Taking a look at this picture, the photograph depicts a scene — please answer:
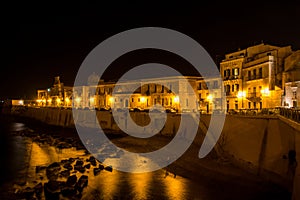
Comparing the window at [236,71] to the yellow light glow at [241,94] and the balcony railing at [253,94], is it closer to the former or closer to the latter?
the yellow light glow at [241,94]

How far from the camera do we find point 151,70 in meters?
73.6

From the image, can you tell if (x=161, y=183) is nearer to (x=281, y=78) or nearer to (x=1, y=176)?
(x=1, y=176)

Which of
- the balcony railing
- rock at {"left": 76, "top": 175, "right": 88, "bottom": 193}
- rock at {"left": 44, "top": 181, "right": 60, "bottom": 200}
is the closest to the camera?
rock at {"left": 44, "top": 181, "right": 60, "bottom": 200}

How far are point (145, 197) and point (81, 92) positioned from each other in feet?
226

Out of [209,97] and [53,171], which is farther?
[209,97]

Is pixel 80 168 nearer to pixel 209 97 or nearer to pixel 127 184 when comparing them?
pixel 127 184

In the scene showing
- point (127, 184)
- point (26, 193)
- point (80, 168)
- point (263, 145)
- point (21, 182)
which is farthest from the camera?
point (80, 168)

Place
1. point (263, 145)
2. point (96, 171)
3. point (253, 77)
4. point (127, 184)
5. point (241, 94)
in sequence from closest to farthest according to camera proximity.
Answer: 1. point (263, 145)
2. point (127, 184)
3. point (96, 171)
4. point (253, 77)
5. point (241, 94)

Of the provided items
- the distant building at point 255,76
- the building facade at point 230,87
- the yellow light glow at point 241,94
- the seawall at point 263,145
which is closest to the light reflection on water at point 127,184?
the seawall at point 263,145

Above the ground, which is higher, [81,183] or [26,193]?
[81,183]

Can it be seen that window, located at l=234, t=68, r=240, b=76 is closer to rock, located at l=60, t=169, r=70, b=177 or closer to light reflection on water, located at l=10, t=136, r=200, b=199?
light reflection on water, located at l=10, t=136, r=200, b=199

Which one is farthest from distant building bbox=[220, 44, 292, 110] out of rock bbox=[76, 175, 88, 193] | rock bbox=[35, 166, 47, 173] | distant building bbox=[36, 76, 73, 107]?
distant building bbox=[36, 76, 73, 107]

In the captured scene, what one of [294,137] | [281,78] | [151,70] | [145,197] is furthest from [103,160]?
[151,70]

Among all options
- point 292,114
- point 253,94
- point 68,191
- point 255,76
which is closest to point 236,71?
point 255,76
